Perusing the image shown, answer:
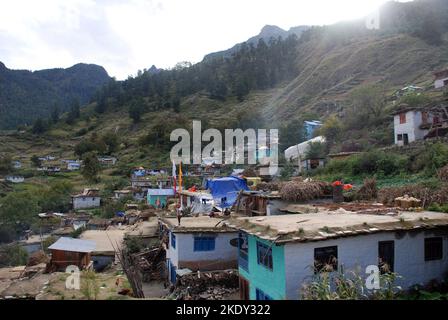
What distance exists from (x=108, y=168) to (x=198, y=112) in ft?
89.8

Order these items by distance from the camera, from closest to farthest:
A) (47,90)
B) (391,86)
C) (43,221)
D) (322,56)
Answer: (43,221) → (391,86) → (322,56) → (47,90)

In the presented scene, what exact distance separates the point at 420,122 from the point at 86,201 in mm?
36583

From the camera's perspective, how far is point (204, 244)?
1572 centimetres

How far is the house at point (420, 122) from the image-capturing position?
95.6 feet

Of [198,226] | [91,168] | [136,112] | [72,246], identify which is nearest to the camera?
[198,226]

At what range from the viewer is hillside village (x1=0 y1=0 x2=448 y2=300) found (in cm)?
964

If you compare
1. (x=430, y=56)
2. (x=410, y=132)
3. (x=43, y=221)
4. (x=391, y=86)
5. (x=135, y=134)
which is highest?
(x=430, y=56)

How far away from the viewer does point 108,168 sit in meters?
66.1

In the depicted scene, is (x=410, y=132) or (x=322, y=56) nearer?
(x=410, y=132)

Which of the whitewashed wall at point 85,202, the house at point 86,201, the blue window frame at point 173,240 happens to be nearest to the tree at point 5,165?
the house at point 86,201

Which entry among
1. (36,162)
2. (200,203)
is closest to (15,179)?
(36,162)

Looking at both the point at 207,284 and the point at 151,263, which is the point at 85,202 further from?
the point at 207,284


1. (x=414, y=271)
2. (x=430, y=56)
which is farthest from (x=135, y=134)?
(x=414, y=271)
